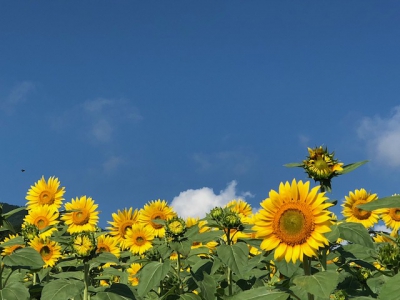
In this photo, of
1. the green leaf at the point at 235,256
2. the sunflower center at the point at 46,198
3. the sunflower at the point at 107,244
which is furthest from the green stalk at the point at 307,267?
the sunflower center at the point at 46,198

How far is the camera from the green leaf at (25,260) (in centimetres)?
422

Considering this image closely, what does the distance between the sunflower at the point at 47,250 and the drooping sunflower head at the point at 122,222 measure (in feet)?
3.59

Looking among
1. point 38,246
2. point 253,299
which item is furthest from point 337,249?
point 38,246

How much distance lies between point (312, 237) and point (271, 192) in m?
0.38

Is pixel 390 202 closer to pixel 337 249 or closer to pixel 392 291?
pixel 392 291

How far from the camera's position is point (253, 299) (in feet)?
9.78

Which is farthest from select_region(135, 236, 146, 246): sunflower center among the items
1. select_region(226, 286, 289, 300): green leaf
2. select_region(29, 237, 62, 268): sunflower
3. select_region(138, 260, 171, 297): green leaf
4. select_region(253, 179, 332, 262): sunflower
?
select_region(226, 286, 289, 300): green leaf

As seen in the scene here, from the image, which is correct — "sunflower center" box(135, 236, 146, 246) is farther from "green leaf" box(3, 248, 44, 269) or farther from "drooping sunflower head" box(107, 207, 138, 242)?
"green leaf" box(3, 248, 44, 269)

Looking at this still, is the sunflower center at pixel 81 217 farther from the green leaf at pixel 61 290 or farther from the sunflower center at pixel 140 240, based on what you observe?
the green leaf at pixel 61 290

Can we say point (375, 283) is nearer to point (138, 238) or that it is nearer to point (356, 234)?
point (356, 234)

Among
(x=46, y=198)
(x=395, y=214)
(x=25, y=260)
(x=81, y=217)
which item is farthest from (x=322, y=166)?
(x=46, y=198)

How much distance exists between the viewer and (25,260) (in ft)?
13.9

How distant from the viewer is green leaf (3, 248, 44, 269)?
422cm

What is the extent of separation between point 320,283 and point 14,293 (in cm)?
262
